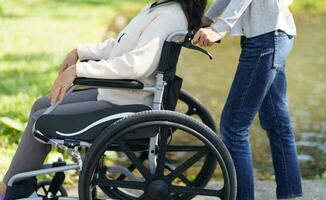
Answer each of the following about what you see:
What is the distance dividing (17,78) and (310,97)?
2649mm

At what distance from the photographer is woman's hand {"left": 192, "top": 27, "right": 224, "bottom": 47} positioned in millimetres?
3119

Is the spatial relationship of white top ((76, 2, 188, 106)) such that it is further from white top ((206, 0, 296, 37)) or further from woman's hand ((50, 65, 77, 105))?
white top ((206, 0, 296, 37))

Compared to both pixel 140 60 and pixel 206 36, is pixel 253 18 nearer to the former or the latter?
pixel 206 36

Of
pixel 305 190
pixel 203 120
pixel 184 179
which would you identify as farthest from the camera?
pixel 305 190

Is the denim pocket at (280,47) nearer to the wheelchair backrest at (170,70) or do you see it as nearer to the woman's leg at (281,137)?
the woman's leg at (281,137)

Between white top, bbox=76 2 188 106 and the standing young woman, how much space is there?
166 mm

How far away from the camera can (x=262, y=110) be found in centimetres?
353

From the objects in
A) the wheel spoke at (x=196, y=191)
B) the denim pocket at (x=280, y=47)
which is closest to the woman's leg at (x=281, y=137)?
the denim pocket at (x=280, y=47)

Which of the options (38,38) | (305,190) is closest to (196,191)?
(305,190)

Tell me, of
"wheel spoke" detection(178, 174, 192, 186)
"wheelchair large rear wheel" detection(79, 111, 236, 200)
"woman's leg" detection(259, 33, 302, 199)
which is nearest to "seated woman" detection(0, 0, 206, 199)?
"wheelchair large rear wheel" detection(79, 111, 236, 200)

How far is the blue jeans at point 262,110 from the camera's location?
3242mm

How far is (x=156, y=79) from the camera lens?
323 centimetres

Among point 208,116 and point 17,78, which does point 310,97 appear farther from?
point 208,116

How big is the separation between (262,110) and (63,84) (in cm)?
97
